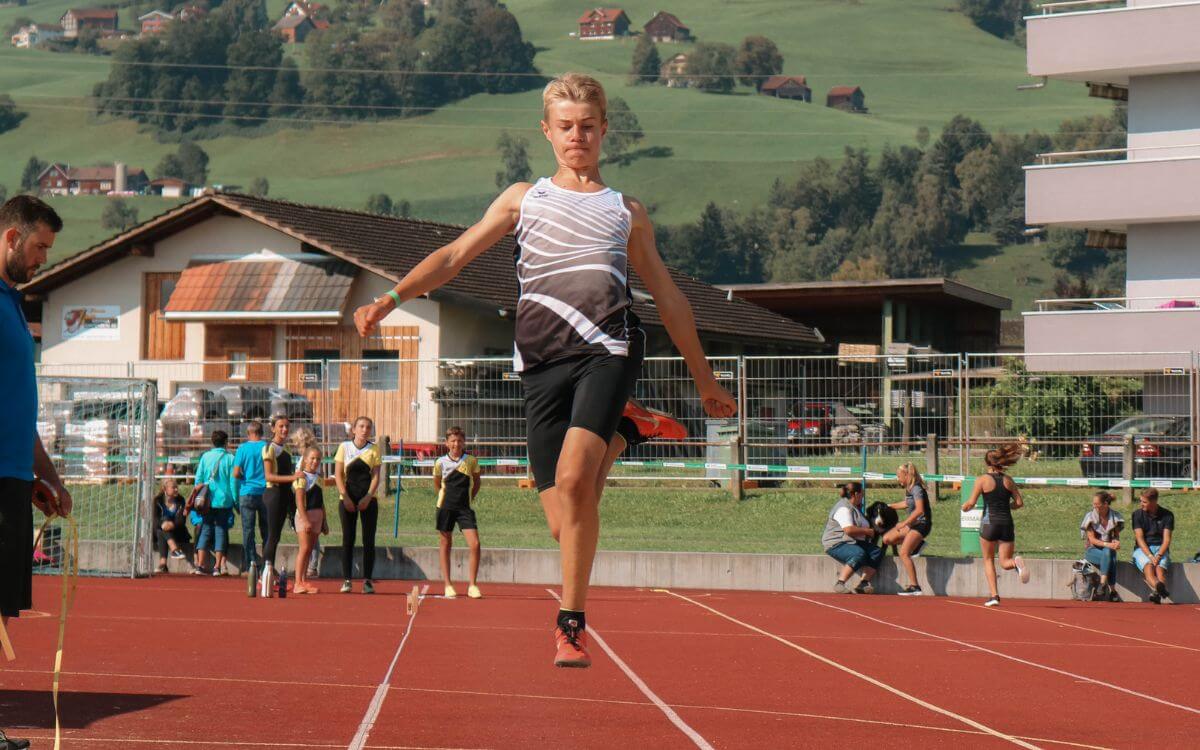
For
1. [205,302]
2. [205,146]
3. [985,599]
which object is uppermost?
[205,146]

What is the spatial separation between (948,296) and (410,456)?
919 inches

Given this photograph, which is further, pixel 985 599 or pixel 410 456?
pixel 410 456

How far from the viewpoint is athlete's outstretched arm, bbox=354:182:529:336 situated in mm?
5684

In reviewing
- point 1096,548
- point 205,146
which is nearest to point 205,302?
point 1096,548

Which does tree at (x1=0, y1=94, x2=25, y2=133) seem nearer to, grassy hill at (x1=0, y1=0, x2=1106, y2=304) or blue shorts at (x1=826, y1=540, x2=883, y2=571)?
grassy hill at (x1=0, y1=0, x2=1106, y2=304)

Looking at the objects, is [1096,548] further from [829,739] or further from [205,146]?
[205,146]

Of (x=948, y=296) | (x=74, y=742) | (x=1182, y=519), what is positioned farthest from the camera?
(x=948, y=296)

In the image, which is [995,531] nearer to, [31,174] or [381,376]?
[381,376]

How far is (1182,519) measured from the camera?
79.9 ft

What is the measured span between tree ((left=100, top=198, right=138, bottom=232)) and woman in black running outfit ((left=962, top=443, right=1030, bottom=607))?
147000 millimetres

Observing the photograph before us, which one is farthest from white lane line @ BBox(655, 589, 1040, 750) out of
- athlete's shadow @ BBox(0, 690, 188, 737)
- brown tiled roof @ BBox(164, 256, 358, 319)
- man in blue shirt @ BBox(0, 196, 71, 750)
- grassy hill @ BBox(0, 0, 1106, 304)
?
grassy hill @ BBox(0, 0, 1106, 304)

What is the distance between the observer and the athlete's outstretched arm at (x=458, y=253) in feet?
18.6

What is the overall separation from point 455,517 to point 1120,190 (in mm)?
22804

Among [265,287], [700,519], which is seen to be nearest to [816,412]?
[700,519]
